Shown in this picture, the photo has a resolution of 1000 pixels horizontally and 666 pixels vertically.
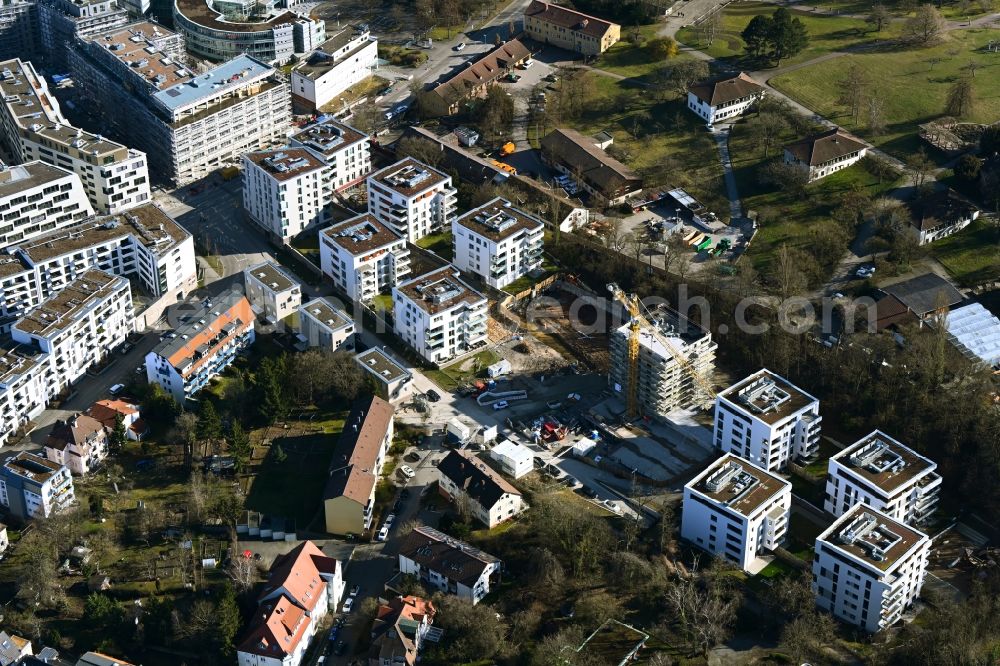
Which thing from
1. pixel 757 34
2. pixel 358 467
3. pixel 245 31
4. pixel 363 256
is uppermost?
pixel 757 34

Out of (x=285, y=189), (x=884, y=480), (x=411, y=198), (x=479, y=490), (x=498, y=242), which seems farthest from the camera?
(x=411, y=198)

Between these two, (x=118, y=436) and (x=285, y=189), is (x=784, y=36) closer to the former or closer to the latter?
(x=285, y=189)

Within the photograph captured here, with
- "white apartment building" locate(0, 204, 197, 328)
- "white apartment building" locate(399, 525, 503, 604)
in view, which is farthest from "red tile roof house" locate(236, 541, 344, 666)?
"white apartment building" locate(0, 204, 197, 328)

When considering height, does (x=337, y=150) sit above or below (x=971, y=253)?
above

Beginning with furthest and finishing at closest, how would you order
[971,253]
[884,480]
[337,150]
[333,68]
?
[333,68], [337,150], [971,253], [884,480]

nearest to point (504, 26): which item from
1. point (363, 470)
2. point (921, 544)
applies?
point (363, 470)

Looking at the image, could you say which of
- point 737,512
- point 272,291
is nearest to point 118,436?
point 272,291
